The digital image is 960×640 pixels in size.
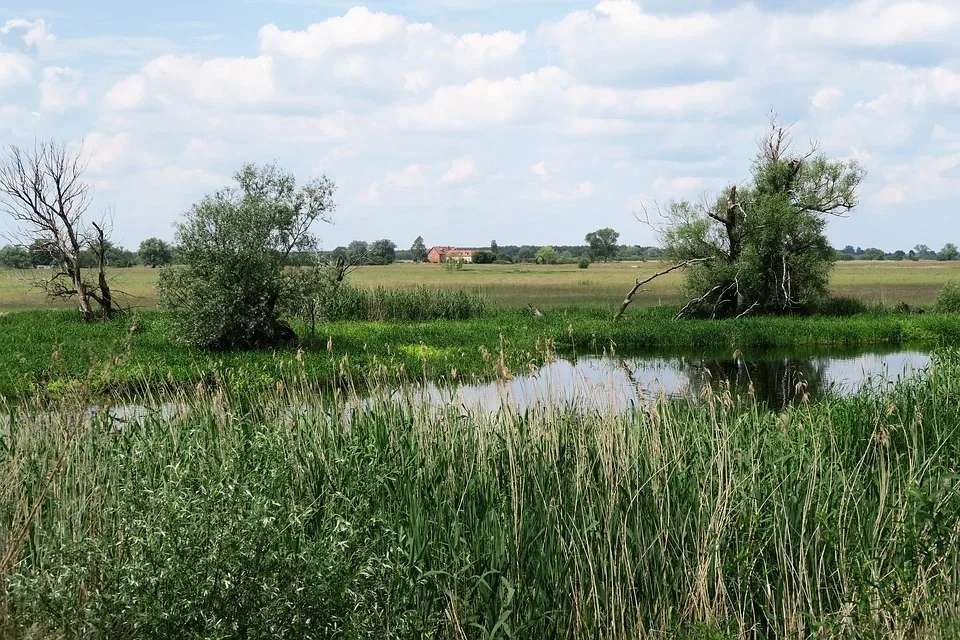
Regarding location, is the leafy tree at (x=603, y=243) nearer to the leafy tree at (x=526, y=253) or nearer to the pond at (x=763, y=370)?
the leafy tree at (x=526, y=253)

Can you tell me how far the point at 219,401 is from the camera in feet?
28.2

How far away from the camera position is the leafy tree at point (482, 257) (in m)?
110

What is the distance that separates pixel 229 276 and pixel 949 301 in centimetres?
2912

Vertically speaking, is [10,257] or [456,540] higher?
[10,257]

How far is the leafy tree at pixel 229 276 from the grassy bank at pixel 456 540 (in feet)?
42.9

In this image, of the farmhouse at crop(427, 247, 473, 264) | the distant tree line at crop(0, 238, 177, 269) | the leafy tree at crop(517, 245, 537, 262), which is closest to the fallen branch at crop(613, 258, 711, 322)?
the distant tree line at crop(0, 238, 177, 269)

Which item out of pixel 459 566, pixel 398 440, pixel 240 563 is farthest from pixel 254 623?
pixel 398 440

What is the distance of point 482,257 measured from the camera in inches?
4345

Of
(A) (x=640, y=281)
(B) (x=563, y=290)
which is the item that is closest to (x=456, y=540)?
(A) (x=640, y=281)

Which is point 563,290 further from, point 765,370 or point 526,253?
point 526,253

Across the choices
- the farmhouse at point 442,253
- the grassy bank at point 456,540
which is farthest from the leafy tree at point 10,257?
the farmhouse at point 442,253

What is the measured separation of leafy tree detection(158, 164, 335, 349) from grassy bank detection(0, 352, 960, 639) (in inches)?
515

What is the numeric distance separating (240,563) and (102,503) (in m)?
2.54

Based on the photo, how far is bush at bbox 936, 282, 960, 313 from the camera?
34.7 meters
